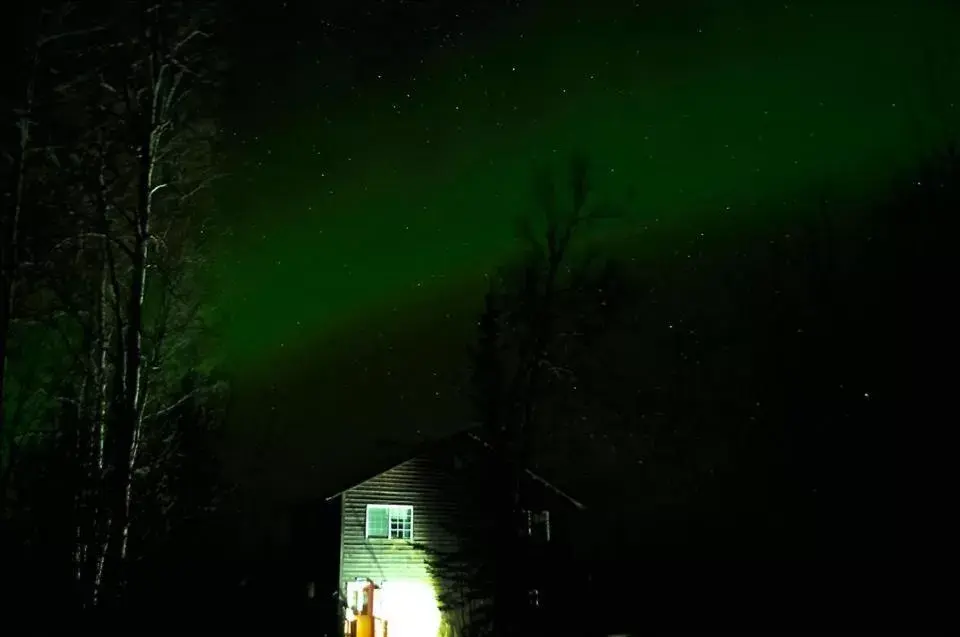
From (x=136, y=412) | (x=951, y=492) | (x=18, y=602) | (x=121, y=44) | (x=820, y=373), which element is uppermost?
(x=121, y=44)

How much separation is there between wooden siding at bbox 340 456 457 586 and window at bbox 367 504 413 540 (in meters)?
0.13

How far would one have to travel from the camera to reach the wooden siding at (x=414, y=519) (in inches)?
1070

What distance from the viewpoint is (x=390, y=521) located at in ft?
92.1

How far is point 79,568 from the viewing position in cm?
1154

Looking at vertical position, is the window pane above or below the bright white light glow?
above

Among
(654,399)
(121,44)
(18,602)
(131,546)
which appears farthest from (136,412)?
(654,399)

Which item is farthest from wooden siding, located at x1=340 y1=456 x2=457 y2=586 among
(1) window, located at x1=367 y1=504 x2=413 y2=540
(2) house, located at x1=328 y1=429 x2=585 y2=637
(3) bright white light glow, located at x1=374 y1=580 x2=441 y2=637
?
(3) bright white light glow, located at x1=374 y1=580 x2=441 y2=637

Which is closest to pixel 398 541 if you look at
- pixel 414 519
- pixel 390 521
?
pixel 390 521

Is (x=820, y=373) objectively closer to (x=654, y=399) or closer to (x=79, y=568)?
(x=654, y=399)

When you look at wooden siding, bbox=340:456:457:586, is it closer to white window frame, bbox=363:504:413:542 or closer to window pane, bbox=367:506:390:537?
white window frame, bbox=363:504:413:542

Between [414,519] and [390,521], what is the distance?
73 cm

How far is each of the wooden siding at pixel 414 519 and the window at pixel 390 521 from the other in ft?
0.44

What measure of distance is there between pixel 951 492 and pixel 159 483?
526 inches

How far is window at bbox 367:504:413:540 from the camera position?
27.8 m
